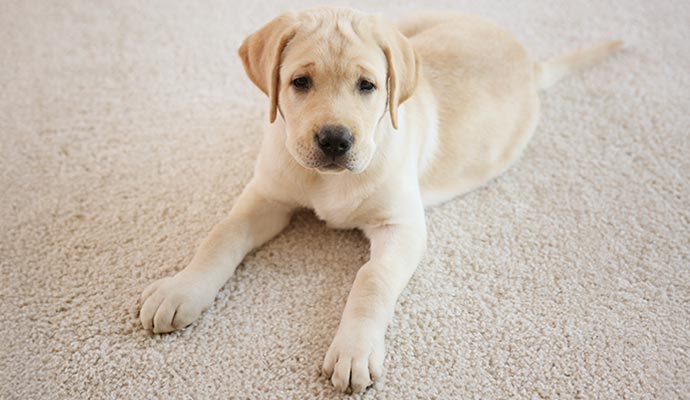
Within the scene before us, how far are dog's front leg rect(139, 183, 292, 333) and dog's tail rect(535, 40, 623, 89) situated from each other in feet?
4.48

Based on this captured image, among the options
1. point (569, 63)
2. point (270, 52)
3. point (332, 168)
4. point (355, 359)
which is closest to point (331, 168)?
point (332, 168)

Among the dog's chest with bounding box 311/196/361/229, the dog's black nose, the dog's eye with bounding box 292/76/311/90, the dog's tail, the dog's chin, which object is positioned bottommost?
the dog's tail

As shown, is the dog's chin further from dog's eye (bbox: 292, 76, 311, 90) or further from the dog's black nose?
dog's eye (bbox: 292, 76, 311, 90)

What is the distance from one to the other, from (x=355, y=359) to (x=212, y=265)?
51 cm

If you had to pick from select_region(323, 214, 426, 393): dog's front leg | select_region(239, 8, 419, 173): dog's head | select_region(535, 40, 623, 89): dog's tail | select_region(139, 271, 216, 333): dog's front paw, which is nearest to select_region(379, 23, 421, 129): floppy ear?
select_region(239, 8, 419, 173): dog's head

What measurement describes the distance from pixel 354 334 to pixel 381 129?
0.60 m

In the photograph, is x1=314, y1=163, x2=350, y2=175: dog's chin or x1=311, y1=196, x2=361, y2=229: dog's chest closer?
x1=314, y1=163, x2=350, y2=175: dog's chin

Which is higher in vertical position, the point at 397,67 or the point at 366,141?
the point at 397,67

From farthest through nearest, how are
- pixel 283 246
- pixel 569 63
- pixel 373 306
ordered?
1. pixel 569 63
2. pixel 283 246
3. pixel 373 306

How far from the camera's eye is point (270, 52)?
1640 millimetres

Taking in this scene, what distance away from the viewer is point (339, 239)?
2006mm

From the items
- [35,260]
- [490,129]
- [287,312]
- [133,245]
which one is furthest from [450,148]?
[35,260]

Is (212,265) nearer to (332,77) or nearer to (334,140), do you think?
(334,140)

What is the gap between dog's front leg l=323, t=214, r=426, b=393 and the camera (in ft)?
4.95
